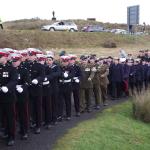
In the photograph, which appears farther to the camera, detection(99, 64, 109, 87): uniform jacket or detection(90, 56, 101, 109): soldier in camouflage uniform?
detection(99, 64, 109, 87): uniform jacket

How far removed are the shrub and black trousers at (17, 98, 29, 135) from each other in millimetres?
5507

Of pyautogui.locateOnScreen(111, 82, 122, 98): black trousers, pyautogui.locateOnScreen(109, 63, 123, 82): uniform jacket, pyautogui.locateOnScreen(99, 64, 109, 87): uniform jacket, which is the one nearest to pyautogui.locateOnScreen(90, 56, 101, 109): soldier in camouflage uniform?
pyautogui.locateOnScreen(99, 64, 109, 87): uniform jacket

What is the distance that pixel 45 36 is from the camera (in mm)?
43406

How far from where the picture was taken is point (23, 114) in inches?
430

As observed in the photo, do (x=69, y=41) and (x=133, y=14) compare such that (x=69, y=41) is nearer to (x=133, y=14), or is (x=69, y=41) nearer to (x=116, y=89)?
(x=133, y=14)

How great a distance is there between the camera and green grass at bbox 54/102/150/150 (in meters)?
11.0

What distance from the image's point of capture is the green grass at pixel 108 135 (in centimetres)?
1101

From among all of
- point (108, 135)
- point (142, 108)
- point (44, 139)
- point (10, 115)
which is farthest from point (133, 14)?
point (10, 115)

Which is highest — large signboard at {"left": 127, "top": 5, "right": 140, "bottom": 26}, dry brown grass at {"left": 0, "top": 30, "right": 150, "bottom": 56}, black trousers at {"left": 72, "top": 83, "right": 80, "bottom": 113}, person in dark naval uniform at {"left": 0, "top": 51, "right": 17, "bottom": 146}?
large signboard at {"left": 127, "top": 5, "right": 140, "bottom": 26}

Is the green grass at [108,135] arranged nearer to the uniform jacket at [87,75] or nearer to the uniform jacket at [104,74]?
the uniform jacket at [87,75]

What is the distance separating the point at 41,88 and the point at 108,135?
2097 mm

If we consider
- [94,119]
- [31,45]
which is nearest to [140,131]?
[94,119]

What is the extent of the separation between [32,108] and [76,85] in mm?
2713

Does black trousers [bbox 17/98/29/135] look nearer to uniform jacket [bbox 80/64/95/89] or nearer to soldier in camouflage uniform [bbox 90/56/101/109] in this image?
uniform jacket [bbox 80/64/95/89]
